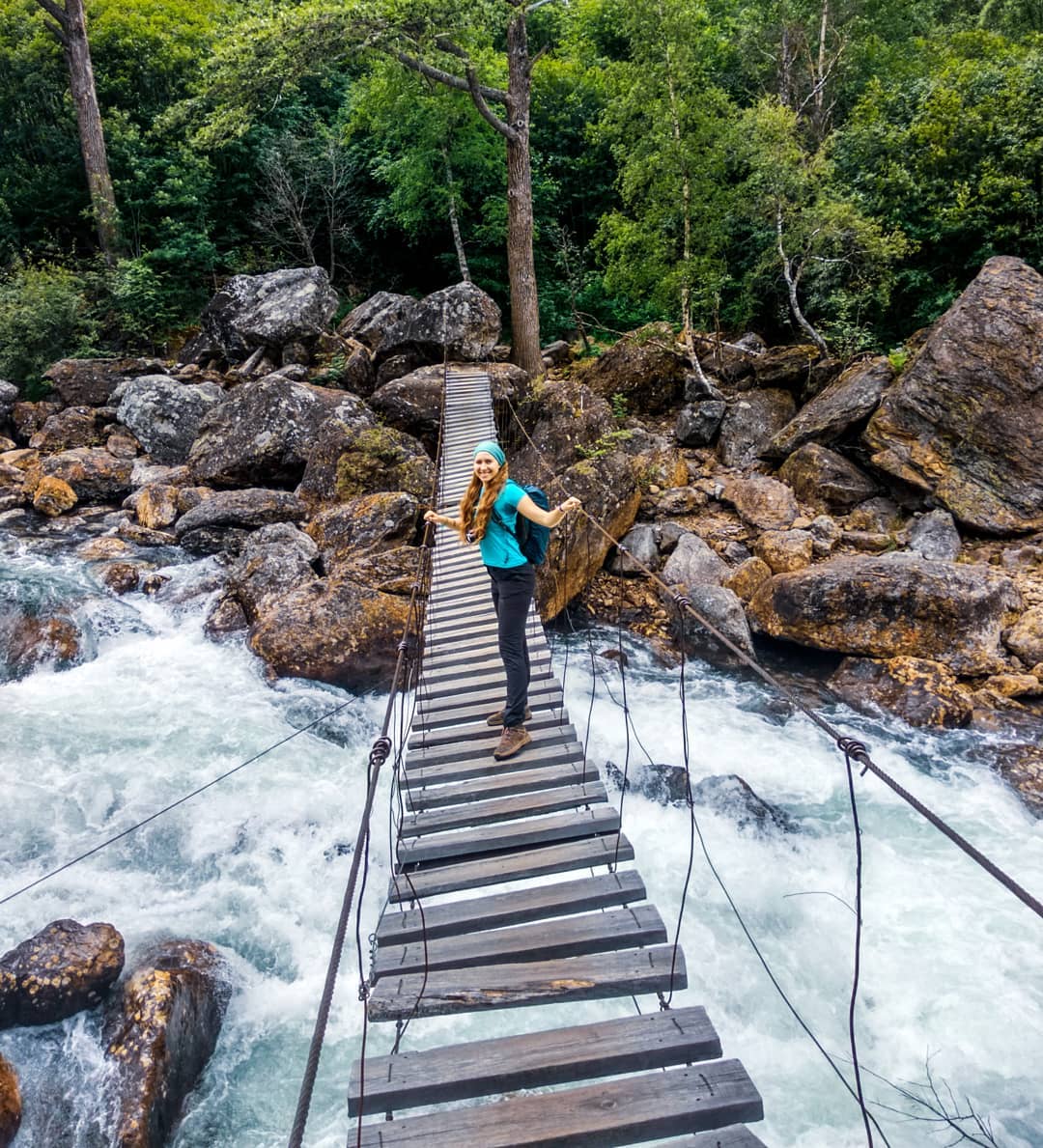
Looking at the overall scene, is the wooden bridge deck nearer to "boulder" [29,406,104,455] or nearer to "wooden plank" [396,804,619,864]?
"wooden plank" [396,804,619,864]

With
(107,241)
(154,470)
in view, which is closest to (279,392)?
(154,470)

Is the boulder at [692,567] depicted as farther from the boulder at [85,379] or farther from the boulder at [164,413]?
the boulder at [85,379]

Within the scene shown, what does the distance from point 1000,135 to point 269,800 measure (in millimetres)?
11339

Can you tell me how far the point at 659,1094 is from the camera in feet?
6.15

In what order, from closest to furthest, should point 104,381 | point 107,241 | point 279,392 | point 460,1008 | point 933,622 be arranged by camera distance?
1. point 460,1008
2. point 933,622
3. point 279,392
4. point 104,381
5. point 107,241

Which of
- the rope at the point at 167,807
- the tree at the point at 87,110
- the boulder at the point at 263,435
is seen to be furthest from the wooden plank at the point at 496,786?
the tree at the point at 87,110

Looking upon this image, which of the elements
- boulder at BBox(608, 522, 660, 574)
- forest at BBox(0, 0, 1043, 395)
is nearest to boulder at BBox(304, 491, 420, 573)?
boulder at BBox(608, 522, 660, 574)

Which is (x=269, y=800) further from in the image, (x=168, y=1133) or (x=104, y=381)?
(x=104, y=381)

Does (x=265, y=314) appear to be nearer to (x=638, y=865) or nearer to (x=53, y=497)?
(x=53, y=497)

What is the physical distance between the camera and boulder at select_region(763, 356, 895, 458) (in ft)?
26.0

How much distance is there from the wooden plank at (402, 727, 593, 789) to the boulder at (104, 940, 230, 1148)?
145cm

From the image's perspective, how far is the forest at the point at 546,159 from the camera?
850 centimetres

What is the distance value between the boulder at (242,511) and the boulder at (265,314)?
4.79 meters

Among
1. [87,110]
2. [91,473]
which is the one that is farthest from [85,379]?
[87,110]
